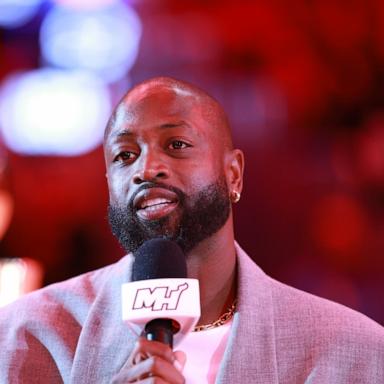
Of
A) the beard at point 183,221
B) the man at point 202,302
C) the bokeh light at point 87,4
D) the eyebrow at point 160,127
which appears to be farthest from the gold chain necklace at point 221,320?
the bokeh light at point 87,4

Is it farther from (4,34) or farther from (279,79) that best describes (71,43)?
(279,79)

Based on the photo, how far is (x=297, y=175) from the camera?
18.5 feet

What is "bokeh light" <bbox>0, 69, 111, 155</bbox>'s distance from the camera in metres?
6.08

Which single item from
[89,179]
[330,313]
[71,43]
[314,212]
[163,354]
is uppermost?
[71,43]

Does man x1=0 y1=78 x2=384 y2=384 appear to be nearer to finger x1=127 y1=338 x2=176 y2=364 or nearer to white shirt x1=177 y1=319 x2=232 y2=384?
white shirt x1=177 y1=319 x2=232 y2=384

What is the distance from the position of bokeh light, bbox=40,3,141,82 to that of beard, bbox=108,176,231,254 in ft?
14.1

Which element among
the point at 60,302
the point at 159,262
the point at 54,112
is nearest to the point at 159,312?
the point at 159,262

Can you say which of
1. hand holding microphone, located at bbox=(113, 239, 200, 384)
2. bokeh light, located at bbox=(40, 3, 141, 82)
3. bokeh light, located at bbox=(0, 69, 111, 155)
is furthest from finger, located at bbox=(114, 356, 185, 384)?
bokeh light, located at bbox=(40, 3, 141, 82)

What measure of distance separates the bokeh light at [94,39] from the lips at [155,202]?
4.38 metres

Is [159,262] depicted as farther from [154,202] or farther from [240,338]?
[240,338]

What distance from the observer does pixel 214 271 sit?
82.4 inches

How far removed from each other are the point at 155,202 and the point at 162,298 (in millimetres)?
317

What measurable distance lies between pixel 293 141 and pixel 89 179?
4.27ft

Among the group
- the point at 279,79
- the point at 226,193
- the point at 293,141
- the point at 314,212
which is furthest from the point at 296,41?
the point at 226,193
